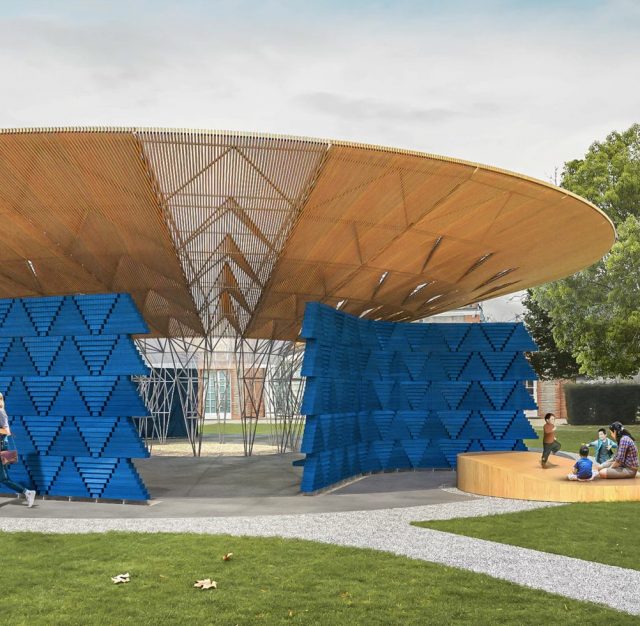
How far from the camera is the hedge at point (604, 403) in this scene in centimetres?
5200

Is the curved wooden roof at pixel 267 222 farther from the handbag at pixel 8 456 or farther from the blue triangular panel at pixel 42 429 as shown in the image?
the handbag at pixel 8 456

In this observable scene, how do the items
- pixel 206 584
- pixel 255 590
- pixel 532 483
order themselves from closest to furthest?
pixel 255 590
pixel 206 584
pixel 532 483

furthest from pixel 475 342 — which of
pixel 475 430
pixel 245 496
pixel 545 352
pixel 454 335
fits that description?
pixel 545 352

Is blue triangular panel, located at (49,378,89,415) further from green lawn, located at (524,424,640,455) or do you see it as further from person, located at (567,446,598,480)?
green lawn, located at (524,424,640,455)

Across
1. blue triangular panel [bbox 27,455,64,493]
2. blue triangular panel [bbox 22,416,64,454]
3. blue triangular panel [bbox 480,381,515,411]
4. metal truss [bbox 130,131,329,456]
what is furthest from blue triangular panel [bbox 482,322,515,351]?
blue triangular panel [bbox 27,455,64,493]

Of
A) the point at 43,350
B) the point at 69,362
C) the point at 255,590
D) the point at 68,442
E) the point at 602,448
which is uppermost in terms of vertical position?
the point at 43,350

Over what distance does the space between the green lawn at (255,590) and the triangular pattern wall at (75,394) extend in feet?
16.7

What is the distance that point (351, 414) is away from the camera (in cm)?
2016

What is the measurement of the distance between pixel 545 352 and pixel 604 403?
623 centimetres

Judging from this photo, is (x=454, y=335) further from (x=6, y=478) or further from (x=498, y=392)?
(x=6, y=478)

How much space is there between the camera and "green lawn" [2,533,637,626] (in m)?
7.57

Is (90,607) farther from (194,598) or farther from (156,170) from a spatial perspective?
(156,170)

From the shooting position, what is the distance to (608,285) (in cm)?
3988

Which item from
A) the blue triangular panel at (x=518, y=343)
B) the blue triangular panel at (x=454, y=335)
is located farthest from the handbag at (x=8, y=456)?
the blue triangular panel at (x=518, y=343)
